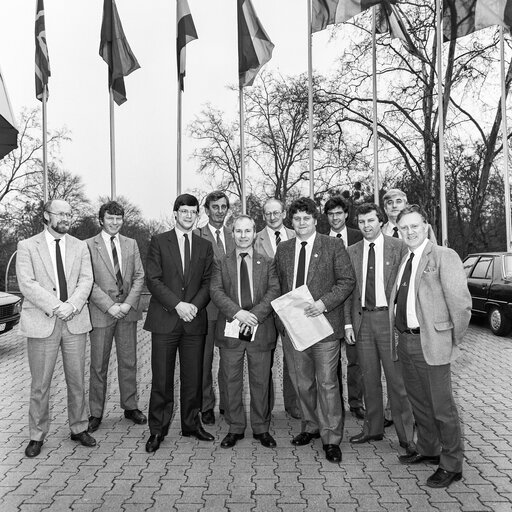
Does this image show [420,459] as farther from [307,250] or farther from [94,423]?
[94,423]

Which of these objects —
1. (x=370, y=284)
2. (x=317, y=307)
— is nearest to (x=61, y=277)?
(x=317, y=307)

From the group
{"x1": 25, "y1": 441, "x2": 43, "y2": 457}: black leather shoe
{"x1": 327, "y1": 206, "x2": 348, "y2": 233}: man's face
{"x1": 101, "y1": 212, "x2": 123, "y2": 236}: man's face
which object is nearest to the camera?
{"x1": 25, "y1": 441, "x2": 43, "y2": 457}: black leather shoe

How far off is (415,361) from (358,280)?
985 millimetres

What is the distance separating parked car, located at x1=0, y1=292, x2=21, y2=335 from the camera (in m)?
9.94

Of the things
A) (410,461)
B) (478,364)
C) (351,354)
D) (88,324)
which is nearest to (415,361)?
(410,461)

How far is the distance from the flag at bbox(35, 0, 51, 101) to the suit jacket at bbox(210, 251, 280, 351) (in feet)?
35.7

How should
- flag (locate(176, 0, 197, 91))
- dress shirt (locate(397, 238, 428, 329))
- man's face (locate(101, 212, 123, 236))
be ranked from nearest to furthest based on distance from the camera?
dress shirt (locate(397, 238, 428, 329)) → man's face (locate(101, 212, 123, 236)) → flag (locate(176, 0, 197, 91))

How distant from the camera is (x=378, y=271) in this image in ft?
16.6

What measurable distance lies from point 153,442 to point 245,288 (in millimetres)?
1528

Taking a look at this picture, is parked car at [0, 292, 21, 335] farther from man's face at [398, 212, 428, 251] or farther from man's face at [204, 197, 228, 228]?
man's face at [398, 212, 428, 251]

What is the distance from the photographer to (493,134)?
74.7 ft

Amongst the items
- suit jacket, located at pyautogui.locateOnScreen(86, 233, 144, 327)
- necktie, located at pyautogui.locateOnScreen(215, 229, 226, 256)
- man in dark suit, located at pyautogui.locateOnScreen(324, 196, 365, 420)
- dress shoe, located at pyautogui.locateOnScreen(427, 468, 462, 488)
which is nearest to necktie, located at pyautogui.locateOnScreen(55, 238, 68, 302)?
suit jacket, located at pyautogui.locateOnScreen(86, 233, 144, 327)

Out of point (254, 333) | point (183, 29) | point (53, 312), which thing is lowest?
point (254, 333)

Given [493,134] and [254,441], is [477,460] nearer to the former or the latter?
[254,441]
